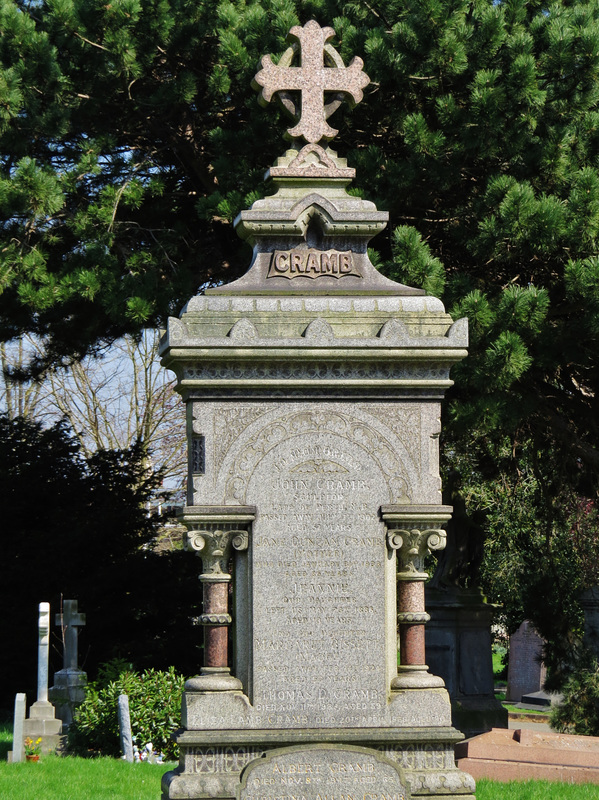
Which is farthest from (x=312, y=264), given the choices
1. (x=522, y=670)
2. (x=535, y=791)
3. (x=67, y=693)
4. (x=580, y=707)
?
(x=522, y=670)

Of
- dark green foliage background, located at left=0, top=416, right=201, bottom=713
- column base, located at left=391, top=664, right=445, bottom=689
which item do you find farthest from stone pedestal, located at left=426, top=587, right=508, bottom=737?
column base, located at left=391, top=664, right=445, bottom=689

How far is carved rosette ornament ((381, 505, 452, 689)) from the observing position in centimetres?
706

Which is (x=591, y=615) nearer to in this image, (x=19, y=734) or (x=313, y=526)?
(x=19, y=734)

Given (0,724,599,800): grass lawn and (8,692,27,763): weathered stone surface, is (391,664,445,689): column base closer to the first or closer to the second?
(0,724,599,800): grass lawn

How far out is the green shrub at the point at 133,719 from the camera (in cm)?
1300

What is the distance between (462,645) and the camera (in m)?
17.7

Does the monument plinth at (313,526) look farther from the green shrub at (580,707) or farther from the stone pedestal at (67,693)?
the stone pedestal at (67,693)

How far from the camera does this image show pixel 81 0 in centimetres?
1283

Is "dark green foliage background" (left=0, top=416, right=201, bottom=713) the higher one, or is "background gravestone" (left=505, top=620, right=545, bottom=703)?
"dark green foliage background" (left=0, top=416, right=201, bottom=713)

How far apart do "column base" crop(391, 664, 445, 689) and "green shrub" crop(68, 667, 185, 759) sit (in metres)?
6.43

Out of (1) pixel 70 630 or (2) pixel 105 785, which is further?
(1) pixel 70 630

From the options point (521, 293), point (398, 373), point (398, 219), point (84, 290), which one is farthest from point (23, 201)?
point (398, 373)

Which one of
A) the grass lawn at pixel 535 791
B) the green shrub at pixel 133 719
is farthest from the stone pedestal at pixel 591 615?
the green shrub at pixel 133 719

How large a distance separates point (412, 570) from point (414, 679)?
64 centimetres
